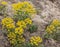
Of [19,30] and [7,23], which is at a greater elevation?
[7,23]

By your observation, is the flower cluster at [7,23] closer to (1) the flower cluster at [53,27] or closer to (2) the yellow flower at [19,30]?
(2) the yellow flower at [19,30]

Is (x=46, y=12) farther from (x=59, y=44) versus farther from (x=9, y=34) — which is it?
(x=9, y=34)

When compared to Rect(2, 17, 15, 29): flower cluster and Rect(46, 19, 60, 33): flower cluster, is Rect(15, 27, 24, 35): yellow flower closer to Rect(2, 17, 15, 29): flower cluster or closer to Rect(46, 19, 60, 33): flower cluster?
Rect(2, 17, 15, 29): flower cluster

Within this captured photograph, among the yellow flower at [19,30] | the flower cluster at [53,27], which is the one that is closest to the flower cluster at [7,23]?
the yellow flower at [19,30]

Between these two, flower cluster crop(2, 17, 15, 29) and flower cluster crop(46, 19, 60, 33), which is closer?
flower cluster crop(2, 17, 15, 29)

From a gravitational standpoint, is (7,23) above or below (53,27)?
above

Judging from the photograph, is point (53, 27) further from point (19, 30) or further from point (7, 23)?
point (7, 23)

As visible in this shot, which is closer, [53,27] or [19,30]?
[19,30]

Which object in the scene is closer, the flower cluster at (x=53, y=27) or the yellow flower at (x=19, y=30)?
the yellow flower at (x=19, y=30)

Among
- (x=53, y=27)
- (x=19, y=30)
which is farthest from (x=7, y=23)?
(x=53, y=27)

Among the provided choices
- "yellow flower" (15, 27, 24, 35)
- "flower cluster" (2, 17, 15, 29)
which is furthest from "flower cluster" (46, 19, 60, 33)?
"flower cluster" (2, 17, 15, 29)

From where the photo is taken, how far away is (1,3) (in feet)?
19.9

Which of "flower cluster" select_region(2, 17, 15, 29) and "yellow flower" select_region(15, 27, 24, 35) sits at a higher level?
"flower cluster" select_region(2, 17, 15, 29)

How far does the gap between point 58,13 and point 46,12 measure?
1.04 ft
